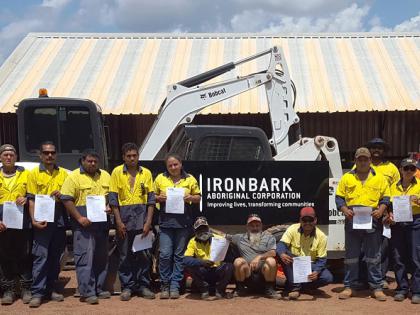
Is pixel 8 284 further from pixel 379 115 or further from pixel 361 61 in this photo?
pixel 361 61

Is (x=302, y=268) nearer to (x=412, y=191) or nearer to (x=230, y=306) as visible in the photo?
(x=230, y=306)

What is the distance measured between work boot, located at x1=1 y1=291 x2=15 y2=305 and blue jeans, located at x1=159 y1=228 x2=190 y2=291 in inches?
72.0

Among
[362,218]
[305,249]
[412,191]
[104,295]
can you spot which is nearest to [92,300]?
[104,295]

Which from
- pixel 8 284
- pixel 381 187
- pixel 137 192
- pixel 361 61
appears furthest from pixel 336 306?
pixel 361 61

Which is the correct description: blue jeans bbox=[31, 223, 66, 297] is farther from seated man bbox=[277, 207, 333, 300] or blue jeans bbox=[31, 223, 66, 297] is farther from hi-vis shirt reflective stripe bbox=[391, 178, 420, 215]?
hi-vis shirt reflective stripe bbox=[391, 178, 420, 215]

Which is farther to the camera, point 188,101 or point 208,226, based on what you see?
point 188,101

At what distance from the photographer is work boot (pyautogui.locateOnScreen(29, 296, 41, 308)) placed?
6617 millimetres

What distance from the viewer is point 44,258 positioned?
6762mm

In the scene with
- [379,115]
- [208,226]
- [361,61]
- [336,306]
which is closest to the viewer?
[336,306]

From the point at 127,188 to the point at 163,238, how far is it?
81cm

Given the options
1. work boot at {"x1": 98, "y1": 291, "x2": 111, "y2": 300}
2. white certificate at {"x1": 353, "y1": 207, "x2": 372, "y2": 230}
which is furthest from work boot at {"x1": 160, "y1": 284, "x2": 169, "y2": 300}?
white certificate at {"x1": 353, "y1": 207, "x2": 372, "y2": 230}

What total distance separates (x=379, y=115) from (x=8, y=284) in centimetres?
1198

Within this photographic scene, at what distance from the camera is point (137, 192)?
22.7 feet

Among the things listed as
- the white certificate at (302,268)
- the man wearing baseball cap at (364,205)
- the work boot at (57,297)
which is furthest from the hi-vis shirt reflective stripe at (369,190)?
the work boot at (57,297)
